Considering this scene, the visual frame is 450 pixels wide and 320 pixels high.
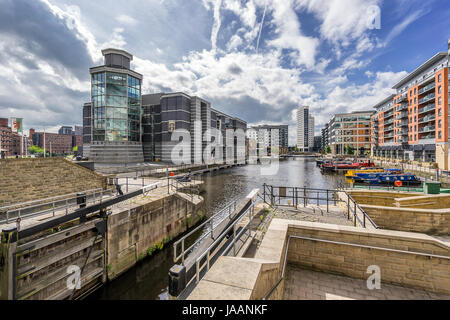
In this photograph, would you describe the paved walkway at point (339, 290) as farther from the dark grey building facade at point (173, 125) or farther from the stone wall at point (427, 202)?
the dark grey building facade at point (173, 125)

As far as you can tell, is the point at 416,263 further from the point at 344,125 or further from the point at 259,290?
the point at 344,125

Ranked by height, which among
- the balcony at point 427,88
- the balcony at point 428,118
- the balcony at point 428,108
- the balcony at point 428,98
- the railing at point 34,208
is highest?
the balcony at point 427,88

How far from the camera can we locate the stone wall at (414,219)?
10984mm

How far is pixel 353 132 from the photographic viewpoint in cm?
10819

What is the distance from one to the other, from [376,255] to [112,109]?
1893 inches

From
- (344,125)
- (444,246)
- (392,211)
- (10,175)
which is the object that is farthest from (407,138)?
(10,175)

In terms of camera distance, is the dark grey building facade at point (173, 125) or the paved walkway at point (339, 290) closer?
the paved walkway at point (339, 290)

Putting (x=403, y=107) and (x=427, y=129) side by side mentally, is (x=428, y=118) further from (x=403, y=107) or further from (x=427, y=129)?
(x=403, y=107)

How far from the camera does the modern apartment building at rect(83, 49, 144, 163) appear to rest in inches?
1650

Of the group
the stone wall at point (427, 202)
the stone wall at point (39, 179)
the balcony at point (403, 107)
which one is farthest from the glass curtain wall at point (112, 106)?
the balcony at point (403, 107)

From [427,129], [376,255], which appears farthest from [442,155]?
[376,255]

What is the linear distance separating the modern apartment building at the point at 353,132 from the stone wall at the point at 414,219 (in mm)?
103883

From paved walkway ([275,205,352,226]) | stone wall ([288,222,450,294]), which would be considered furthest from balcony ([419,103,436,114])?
stone wall ([288,222,450,294])

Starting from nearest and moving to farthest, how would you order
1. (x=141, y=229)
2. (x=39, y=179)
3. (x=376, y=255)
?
1. (x=376, y=255)
2. (x=141, y=229)
3. (x=39, y=179)
